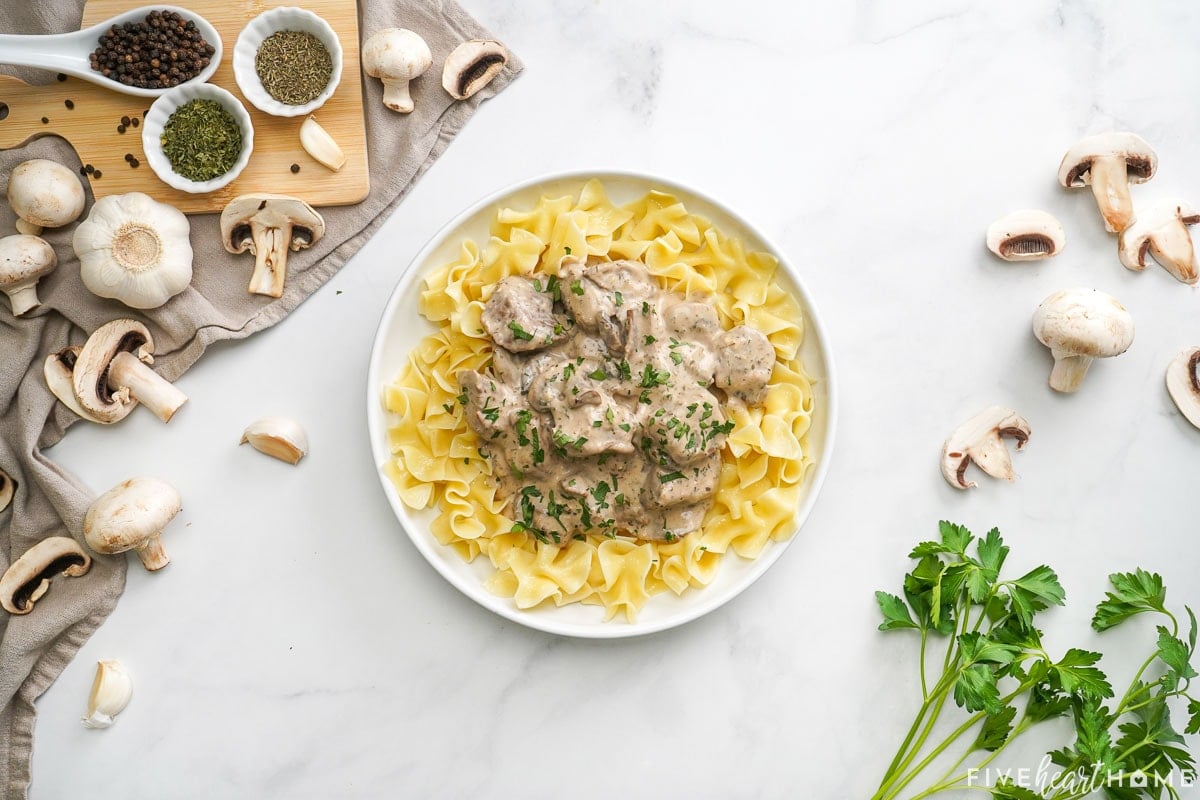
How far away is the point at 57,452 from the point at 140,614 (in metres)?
0.87

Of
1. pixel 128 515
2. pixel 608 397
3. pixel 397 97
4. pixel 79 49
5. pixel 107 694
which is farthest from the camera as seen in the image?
pixel 397 97

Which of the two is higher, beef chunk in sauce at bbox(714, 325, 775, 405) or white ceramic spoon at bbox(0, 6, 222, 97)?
white ceramic spoon at bbox(0, 6, 222, 97)

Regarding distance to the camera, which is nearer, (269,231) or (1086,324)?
(1086,324)

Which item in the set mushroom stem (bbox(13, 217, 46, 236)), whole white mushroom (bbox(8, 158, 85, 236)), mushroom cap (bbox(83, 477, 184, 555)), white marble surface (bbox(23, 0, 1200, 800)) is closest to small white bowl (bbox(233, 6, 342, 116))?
white marble surface (bbox(23, 0, 1200, 800))

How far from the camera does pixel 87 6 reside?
Result: 443 centimetres

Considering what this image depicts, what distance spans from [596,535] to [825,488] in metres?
1.18

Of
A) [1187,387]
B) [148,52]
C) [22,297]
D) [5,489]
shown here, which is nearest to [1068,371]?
[1187,387]

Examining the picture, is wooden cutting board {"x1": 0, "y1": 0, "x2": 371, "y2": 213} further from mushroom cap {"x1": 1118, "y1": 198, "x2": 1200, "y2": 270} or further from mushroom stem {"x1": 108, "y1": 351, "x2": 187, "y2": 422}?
mushroom cap {"x1": 1118, "y1": 198, "x2": 1200, "y2": 270}

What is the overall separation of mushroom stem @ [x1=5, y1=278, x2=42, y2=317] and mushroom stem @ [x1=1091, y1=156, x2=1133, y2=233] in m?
5.11

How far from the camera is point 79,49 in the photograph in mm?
4367

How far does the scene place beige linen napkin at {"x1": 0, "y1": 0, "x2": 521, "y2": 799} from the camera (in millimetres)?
4305

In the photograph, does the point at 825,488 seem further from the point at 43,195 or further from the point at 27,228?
the point at 27,228

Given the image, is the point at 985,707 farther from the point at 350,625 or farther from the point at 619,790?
the point at 350,625

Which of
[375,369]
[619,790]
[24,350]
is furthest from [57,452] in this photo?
[619,790]
